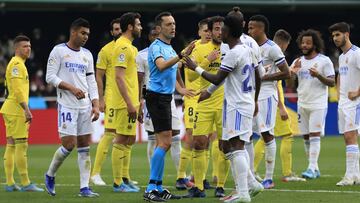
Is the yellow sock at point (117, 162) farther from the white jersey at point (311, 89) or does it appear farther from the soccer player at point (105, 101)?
the white jersey at point (311, 89)

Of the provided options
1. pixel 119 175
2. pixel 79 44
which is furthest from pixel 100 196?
pixel 79 44

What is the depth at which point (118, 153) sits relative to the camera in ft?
51.4

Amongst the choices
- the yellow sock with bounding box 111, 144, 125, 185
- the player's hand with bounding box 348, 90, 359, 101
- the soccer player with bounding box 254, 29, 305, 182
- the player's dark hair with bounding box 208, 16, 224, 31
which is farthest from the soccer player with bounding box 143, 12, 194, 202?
the player's hand with bounding box 348, 90, 359, 101

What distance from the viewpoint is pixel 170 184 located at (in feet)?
55.5

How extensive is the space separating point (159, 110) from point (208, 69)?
4.52ft

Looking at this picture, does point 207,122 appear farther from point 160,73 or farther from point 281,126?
point 281,126

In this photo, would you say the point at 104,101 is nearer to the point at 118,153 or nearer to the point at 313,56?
the point at 118,153

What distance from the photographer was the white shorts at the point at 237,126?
43.0 ft

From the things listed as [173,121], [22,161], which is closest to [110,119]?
[173,121]

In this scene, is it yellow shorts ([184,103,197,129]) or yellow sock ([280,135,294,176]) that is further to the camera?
yellow sock ([280,135,294,176])

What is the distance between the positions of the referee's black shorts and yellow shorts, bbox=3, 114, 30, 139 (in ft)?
9.95

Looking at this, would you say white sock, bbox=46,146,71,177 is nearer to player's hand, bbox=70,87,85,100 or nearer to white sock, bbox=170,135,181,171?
player's hand, bbox=70,87,85,100

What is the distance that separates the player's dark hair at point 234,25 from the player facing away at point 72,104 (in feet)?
8.95

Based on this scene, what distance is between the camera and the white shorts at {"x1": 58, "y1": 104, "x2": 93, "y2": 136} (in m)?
Answer: 14.6
